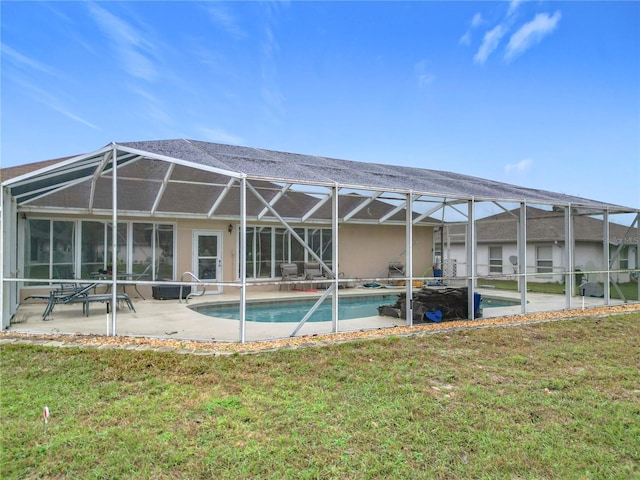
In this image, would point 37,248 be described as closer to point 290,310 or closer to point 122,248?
point 122,248

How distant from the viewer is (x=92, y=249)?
1099cm

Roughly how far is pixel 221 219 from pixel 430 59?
8772 mm

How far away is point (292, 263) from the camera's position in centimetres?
1400

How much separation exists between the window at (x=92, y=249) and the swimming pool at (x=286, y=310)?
99.2 inches

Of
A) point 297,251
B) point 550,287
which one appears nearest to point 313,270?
point 297,251

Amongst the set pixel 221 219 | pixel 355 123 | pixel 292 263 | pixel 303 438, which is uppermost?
pixel 355 123

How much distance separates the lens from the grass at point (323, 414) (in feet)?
9.06

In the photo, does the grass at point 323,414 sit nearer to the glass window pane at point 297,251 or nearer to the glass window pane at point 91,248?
the glass window pane at point 91,248

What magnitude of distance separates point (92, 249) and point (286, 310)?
5.52 meters

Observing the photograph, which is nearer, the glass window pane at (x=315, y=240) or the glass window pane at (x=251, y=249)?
the glass window pane at (x=251, y=249)

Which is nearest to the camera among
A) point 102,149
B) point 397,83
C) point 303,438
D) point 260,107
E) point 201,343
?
point 303,438

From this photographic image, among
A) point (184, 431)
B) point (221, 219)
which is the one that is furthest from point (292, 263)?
point (184, 431)

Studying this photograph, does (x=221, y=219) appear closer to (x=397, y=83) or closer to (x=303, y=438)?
(x=397, y=83)

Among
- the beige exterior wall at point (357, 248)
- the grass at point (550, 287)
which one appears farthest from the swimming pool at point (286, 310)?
the grass at point (550, 287)
